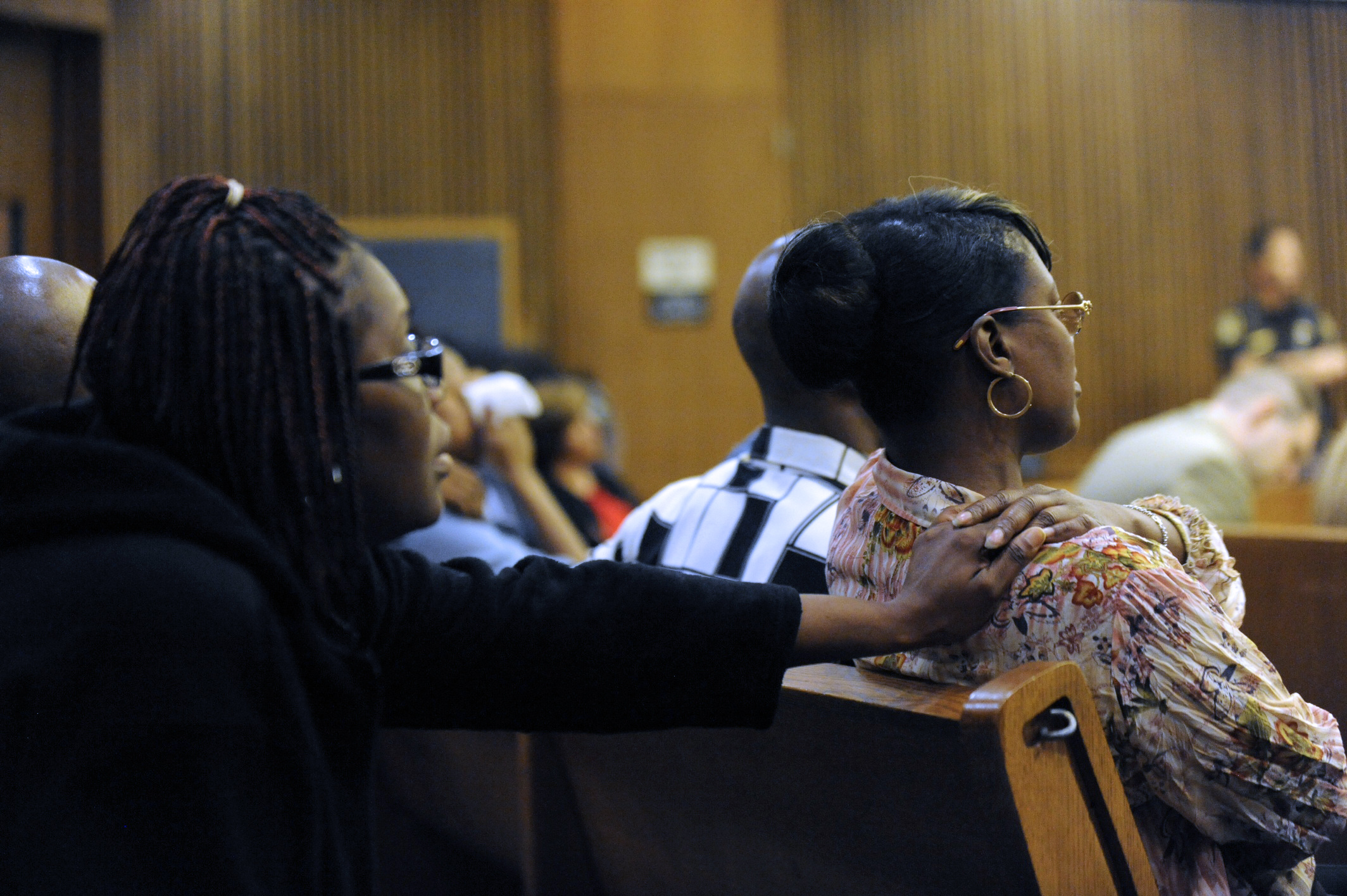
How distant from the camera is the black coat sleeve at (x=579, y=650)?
0.96 m

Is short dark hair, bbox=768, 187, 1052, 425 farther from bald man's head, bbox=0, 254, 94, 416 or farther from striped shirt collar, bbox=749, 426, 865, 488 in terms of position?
bald man's head, bbox=0, 254, 94, 416

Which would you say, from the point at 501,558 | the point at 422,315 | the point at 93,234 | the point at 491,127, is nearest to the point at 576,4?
the point at 491,127

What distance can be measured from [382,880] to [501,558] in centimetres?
66

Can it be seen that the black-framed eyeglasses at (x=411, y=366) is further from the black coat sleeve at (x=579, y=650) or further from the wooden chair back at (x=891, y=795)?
the wooden chair back at (x=891, y=795)

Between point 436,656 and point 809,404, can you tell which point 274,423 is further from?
point 809,404

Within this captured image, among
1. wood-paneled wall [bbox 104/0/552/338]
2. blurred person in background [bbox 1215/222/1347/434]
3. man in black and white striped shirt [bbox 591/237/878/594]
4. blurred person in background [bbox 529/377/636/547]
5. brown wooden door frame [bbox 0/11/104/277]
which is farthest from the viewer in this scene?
blurred person in background [bbox 1215/222/1347/434]

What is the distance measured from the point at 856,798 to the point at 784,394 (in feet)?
2.80

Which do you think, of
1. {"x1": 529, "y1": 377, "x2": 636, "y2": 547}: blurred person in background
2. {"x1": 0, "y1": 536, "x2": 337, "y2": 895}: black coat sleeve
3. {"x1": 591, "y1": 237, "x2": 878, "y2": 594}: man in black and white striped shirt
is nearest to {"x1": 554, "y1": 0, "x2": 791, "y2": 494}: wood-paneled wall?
{"x1": 529, "y1": 377, "x2": 636, "y2": 547}: blurred person in background

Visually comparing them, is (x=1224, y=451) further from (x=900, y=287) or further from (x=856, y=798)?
(x=856, y=798)

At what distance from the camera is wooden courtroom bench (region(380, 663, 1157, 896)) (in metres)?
0.88

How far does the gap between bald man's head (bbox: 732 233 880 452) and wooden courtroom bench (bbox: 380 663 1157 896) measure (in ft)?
2.08

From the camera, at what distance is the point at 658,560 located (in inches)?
69.0

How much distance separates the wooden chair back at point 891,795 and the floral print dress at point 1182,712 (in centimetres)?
7

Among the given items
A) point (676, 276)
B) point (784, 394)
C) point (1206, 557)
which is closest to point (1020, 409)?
point (1206, 557)
